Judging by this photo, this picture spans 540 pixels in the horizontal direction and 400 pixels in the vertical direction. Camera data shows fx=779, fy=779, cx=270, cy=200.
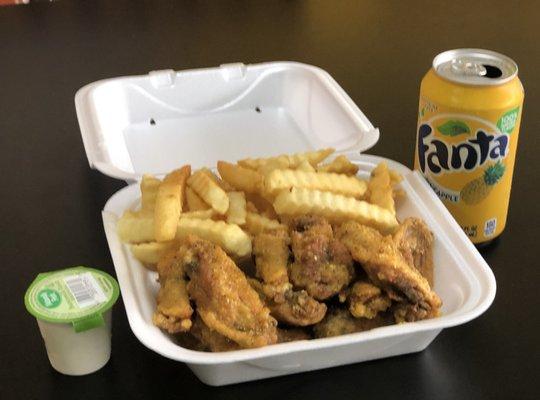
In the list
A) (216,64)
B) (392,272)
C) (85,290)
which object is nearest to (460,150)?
(392,272)

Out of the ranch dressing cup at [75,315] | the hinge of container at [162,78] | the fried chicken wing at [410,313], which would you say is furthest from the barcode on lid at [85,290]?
the hinge of container at [162,78]

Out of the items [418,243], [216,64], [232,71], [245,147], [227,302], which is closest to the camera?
[227,302]

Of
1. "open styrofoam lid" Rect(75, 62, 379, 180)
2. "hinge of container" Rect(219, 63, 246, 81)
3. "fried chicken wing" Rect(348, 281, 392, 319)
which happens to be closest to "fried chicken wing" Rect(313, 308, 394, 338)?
"fried chicken wing" Rect(348, 281, 392, 319)

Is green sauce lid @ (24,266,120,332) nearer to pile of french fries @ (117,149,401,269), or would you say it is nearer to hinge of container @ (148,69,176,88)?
pile of french fries @ (117,149,401,269)

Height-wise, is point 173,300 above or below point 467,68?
below

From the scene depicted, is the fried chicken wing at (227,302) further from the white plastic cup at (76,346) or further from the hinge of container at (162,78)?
the hinge of container at (162,78)

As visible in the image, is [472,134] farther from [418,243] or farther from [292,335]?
[292,335]
